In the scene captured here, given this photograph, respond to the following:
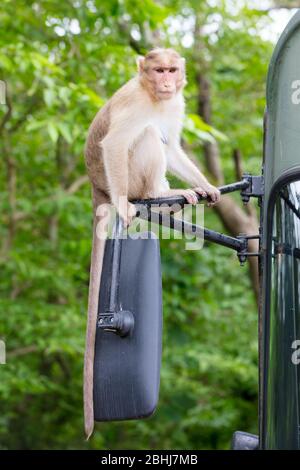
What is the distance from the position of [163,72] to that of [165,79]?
0.03m

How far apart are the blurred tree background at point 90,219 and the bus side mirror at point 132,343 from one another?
292 cm

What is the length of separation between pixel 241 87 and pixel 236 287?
87.9 inches

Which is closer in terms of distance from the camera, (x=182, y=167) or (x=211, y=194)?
(x=211, y=194)

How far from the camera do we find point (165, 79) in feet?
11.8

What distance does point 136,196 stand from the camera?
3.70 metres

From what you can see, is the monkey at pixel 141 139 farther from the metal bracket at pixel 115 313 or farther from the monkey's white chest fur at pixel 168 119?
the metal bracket at pixel 115 313

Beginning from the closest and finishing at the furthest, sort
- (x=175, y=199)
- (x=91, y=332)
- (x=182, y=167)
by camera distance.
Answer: (x=175, y=199), (x=91, y=332), (x=182, y=167)

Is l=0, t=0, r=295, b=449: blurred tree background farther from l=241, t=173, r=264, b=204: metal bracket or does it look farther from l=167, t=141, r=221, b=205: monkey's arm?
l=241, t=173, r=264, b=204: metal bracket

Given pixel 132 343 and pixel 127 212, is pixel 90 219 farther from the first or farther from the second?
pixel 132 343

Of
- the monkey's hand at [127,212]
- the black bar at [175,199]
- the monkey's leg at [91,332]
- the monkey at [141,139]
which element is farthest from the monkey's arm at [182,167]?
the black bar at [175,199]

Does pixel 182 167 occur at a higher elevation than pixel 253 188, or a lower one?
higher

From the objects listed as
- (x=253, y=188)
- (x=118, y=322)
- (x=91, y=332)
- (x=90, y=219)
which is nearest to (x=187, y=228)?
(x=253, y=188)

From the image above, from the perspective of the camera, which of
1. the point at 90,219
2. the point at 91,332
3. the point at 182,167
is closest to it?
the point at 91,332

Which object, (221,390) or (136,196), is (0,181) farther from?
(136,196)
